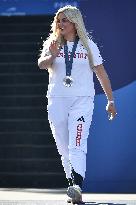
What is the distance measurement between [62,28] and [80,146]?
104 cm

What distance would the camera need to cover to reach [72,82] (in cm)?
549

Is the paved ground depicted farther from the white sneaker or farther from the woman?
the woman

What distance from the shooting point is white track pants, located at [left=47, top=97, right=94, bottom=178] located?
5473 millimetres

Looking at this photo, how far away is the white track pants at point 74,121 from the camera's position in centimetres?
547

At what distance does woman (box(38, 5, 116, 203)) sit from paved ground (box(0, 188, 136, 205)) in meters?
0.58

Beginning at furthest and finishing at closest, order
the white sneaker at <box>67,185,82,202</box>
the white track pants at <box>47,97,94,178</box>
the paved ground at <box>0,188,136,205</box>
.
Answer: the paved ground at <box>0,188,136,205</box>, the white track pants at <box>47,97,94,178</box>, the white sneaker at <box>67,185,82,202</box>

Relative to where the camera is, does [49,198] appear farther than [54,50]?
Yes

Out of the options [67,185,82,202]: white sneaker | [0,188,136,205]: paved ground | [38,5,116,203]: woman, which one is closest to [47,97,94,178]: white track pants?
[38,5,116,203]: woman

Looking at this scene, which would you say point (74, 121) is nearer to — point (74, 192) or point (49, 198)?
point (74, 192)

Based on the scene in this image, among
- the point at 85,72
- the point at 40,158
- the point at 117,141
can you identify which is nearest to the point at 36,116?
the point at 40,158

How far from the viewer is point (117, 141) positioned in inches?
312

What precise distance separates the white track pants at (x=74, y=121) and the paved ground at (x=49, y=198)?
559mm

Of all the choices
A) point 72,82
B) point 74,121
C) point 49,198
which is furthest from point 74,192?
point 49,198

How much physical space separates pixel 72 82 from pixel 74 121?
1.10ft
